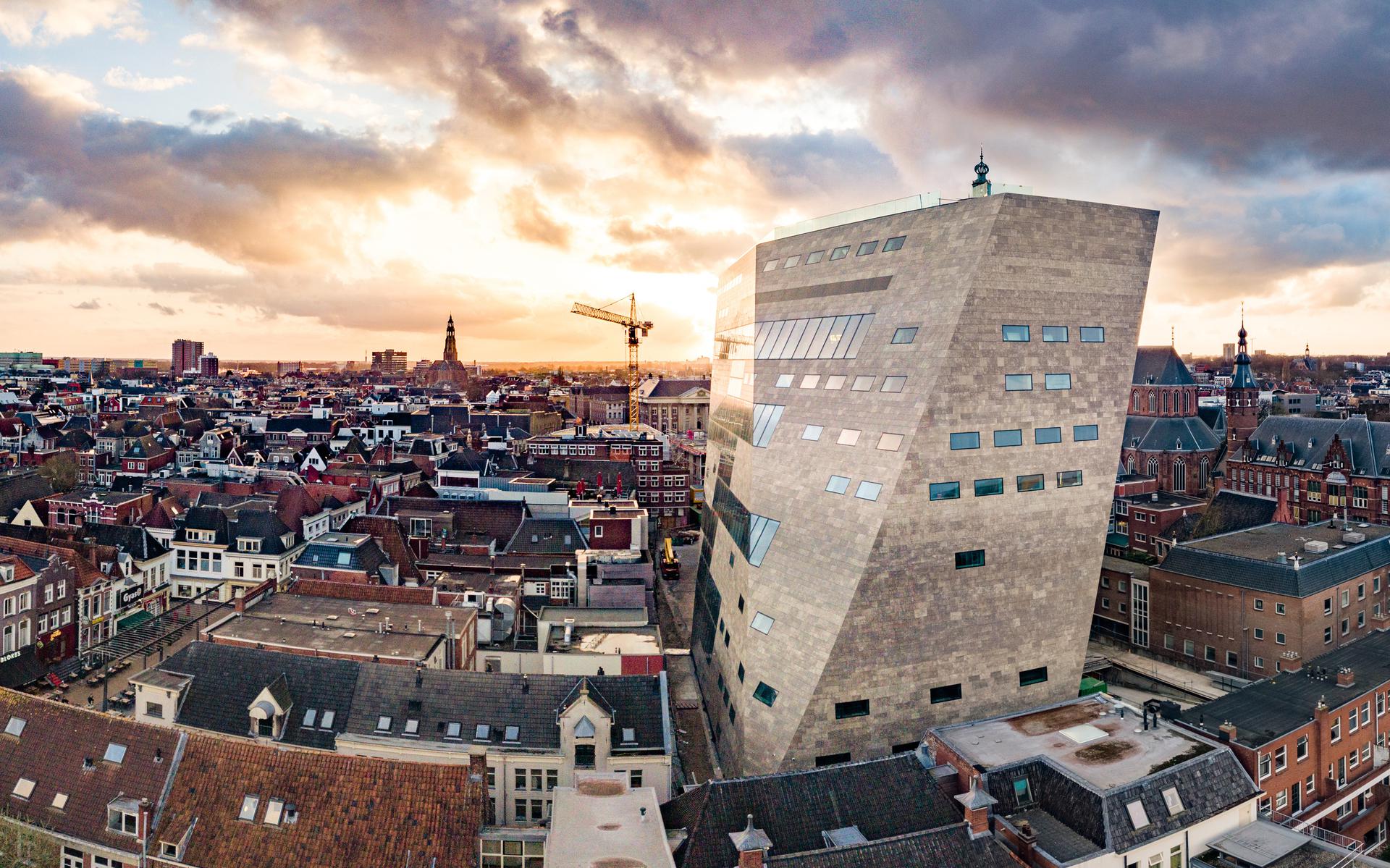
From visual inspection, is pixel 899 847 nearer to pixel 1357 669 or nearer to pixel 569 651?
pixel 569 651

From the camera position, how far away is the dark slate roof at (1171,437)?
13650 cm

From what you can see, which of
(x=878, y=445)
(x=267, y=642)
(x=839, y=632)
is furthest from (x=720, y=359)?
(x=267, y=642)

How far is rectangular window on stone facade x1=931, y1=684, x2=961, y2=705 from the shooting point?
167 ft

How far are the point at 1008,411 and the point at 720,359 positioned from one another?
1312 inches

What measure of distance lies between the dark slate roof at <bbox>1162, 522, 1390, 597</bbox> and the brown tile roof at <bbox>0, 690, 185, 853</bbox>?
7580cm

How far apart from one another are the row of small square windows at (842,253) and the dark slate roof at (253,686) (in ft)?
127

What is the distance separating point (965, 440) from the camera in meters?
50.2

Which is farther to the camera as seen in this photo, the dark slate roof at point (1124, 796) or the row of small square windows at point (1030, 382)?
the row of small square windows at point (1030, 382)

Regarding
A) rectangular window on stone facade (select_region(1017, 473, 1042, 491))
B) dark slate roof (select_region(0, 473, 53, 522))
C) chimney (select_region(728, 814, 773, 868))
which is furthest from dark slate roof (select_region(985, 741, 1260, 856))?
dark slate roof (select_region(0, 473, 53, 522))

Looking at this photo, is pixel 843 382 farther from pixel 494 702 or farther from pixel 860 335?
pixel 494 702

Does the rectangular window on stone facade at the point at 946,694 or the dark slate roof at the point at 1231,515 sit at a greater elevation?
the dark slate roof at the point at 1231,515

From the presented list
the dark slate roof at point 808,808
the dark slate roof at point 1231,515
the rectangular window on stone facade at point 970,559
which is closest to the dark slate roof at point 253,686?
the dark slate roof at point 808,808

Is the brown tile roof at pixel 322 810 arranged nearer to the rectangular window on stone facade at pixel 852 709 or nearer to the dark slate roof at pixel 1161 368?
the rectangular window on stone facade at pixel 852 709

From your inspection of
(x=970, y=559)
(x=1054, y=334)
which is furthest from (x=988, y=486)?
(x=1054, y=334)
